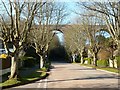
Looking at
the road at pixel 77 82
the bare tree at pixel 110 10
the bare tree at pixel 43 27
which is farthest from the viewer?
the bare tree at pixel 43 27

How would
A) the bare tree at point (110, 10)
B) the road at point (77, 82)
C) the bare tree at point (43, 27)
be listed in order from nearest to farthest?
the road at point (77, 82)
the bare tree at point (110, 10)
the bare tree at point (43, 27)

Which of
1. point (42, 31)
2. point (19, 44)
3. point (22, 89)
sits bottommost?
point (22, 89)

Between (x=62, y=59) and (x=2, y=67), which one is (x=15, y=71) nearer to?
(x=2, y=67)

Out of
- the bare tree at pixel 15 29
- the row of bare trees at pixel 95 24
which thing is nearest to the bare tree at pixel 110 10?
the row of bare trees at pixel 95 24

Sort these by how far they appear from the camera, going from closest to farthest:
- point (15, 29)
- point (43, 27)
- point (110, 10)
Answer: point (15, 29)
point (110, 10)
point (43, 27)

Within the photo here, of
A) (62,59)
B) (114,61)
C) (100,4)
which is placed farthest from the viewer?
(62,59)

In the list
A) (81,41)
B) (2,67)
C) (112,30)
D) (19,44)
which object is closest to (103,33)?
(81,41)

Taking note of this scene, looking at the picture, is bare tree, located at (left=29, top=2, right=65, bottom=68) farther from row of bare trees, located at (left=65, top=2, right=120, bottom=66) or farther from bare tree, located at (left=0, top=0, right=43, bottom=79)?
bare tree, located at (left=0, top=0, right=43, bottom=79)

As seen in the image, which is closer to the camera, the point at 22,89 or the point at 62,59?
the point at 22,89

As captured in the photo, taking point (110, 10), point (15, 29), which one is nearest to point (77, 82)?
point (15, 29)

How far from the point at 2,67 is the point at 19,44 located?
808 centimetres

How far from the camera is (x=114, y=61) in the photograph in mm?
49781

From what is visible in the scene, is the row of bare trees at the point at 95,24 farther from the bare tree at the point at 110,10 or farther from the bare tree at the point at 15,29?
the bare tree at the point at 15,29

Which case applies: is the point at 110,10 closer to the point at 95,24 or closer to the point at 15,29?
the point at 15,29
